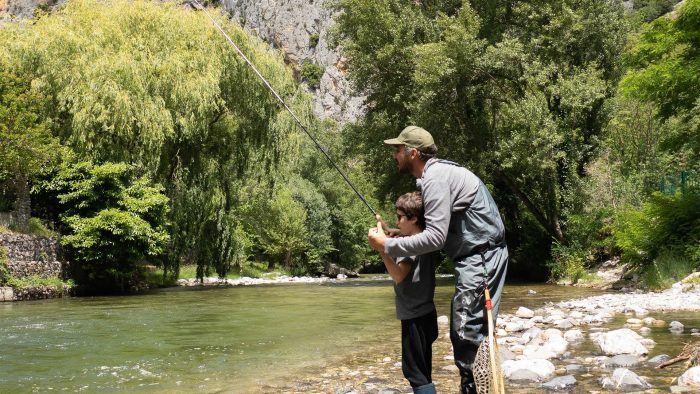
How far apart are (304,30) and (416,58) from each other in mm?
64272

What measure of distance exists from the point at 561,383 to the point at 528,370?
456 millimetres

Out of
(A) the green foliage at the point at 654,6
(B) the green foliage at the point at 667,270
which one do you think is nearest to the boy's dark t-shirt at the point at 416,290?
(B) the green foliage at the point at 667,270

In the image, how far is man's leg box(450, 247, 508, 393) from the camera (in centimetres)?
356

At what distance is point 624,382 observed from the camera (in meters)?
5.27

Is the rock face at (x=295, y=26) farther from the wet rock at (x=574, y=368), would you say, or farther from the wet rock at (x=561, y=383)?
the wet rock at (x=561, y=383)

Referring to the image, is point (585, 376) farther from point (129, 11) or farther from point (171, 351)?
point (129, 11)

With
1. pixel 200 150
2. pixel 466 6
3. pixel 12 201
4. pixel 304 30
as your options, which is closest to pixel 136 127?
pixel 200 150

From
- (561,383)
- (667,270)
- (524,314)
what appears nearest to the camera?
(561,383)

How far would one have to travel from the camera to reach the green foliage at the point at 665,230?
1416 cm

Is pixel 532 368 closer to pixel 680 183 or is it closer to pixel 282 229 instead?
pixel 680 183

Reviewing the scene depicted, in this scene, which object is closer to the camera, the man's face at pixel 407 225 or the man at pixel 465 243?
the man at pixel 465 243

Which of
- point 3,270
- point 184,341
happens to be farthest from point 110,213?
point 184,341

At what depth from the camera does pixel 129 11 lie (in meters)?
20.8

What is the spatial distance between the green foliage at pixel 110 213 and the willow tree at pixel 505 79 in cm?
904
